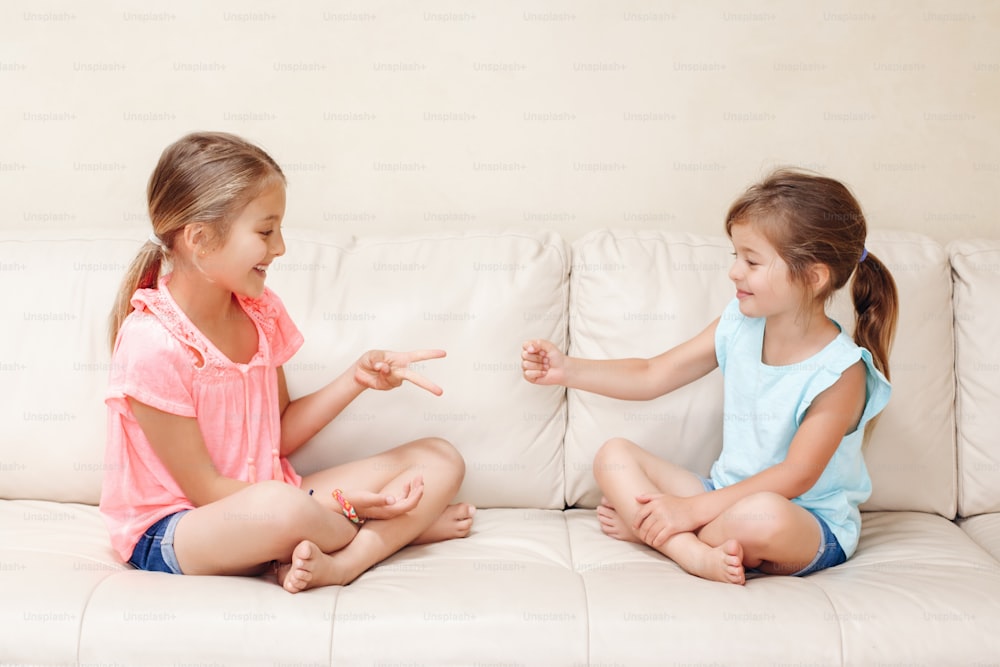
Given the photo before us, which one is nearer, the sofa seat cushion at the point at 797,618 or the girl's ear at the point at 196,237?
the sofa seat cushion at the point at 797,618

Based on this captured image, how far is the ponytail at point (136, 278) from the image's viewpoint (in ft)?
5.59

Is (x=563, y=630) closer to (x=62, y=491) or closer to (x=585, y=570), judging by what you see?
(x=585, y=570)

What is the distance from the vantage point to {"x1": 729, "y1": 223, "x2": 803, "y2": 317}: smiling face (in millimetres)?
1676

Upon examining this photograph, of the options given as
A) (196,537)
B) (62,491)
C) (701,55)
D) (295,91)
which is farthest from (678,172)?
(62,491)

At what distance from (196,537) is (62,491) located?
504 millimetres

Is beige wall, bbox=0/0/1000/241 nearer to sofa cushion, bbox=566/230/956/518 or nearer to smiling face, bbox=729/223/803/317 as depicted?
sofa cushion, bbox=566/230/956/518

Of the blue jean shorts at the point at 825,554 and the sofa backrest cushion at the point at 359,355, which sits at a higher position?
the sofa backrest cushion at the point at 359,355

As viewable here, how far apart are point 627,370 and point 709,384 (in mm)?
184

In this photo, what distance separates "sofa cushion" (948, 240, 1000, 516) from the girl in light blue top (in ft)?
0.84

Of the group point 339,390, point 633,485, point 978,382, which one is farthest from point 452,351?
point 978,382

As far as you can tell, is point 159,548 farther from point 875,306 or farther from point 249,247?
point 875,306

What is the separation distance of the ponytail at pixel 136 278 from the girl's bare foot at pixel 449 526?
2.18ft

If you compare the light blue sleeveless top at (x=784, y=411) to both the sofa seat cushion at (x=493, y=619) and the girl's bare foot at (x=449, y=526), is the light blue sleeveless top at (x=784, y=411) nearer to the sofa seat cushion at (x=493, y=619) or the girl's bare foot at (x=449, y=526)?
the sofa seat cushion at (x=493, y=619)

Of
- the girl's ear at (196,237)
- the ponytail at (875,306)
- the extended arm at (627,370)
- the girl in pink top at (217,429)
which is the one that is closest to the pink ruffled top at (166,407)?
the girl in pink top at (217,429)
